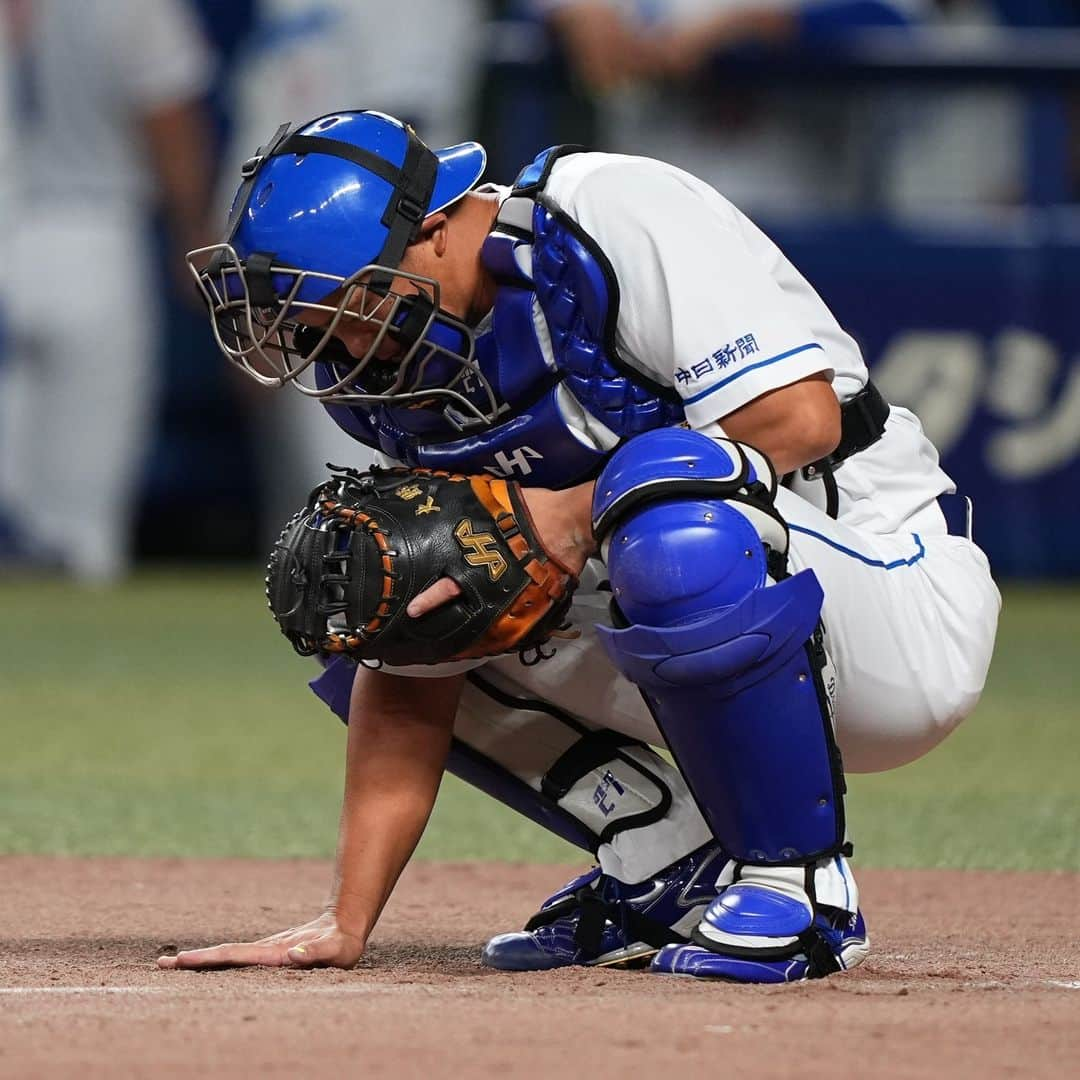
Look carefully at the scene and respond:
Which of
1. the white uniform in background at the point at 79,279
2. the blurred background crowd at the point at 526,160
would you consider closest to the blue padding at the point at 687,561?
the blurred background crowd at the point at 526,160

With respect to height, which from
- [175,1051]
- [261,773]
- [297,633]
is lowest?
[261,773]

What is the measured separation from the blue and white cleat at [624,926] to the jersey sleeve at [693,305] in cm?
71

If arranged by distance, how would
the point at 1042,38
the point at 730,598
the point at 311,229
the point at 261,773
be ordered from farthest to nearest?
the point at 1042,38, the point at 261,773, the point at 311,229, the point at 730,598

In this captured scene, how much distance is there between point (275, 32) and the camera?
10.7 m

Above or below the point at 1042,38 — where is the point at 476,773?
below

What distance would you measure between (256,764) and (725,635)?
3.14 metres

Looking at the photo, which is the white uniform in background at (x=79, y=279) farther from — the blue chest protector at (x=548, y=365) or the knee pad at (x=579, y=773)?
the blue chest protector at (x=548, y=365)

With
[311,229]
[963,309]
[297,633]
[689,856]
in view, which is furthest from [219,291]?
[963,309]

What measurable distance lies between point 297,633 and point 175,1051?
69 centimetres

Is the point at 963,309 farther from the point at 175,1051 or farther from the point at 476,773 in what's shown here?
the point at 175,1051

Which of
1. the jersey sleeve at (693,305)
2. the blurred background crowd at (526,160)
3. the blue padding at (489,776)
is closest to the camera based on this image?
the jersey sleeve at (693,305)

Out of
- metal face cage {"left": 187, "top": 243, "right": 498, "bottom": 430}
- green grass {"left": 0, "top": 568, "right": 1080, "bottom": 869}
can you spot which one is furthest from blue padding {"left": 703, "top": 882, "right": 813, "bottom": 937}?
green grass {"left": 0, "top": 568, "right": 1080, "bottom": 869}

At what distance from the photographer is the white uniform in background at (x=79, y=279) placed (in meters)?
10.8

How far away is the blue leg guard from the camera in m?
2.85
